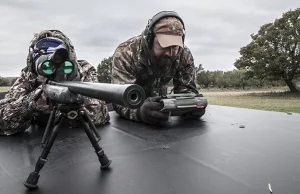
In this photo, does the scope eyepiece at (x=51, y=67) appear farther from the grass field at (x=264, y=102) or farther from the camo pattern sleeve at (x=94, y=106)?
the grass field at (x=264, y=102)

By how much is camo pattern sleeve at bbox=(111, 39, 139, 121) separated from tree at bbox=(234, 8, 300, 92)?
37.9 feet

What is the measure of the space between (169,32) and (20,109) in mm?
1002

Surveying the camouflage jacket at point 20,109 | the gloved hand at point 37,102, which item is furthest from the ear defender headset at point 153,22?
the gloved hand at point 37,102

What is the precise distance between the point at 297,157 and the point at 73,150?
3.03ft

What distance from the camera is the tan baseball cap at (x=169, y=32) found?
4.95ft

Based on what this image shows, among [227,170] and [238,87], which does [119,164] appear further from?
[238,87]

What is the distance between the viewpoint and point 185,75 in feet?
6.63

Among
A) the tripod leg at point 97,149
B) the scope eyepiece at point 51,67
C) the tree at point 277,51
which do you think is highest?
the tree at point 277,51

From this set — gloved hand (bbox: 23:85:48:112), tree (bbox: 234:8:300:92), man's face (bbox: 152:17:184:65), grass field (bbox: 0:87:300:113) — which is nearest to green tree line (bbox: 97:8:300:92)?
tree (bbox: 234:8:300:92)

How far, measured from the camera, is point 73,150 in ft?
3.42

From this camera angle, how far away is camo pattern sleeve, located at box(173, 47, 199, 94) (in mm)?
1977

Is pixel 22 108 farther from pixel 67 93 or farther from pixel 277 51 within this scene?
pixel 277 51

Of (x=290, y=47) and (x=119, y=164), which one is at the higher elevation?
(x=290, y=47)

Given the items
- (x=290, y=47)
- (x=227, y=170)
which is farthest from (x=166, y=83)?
(x=290, y=47)
